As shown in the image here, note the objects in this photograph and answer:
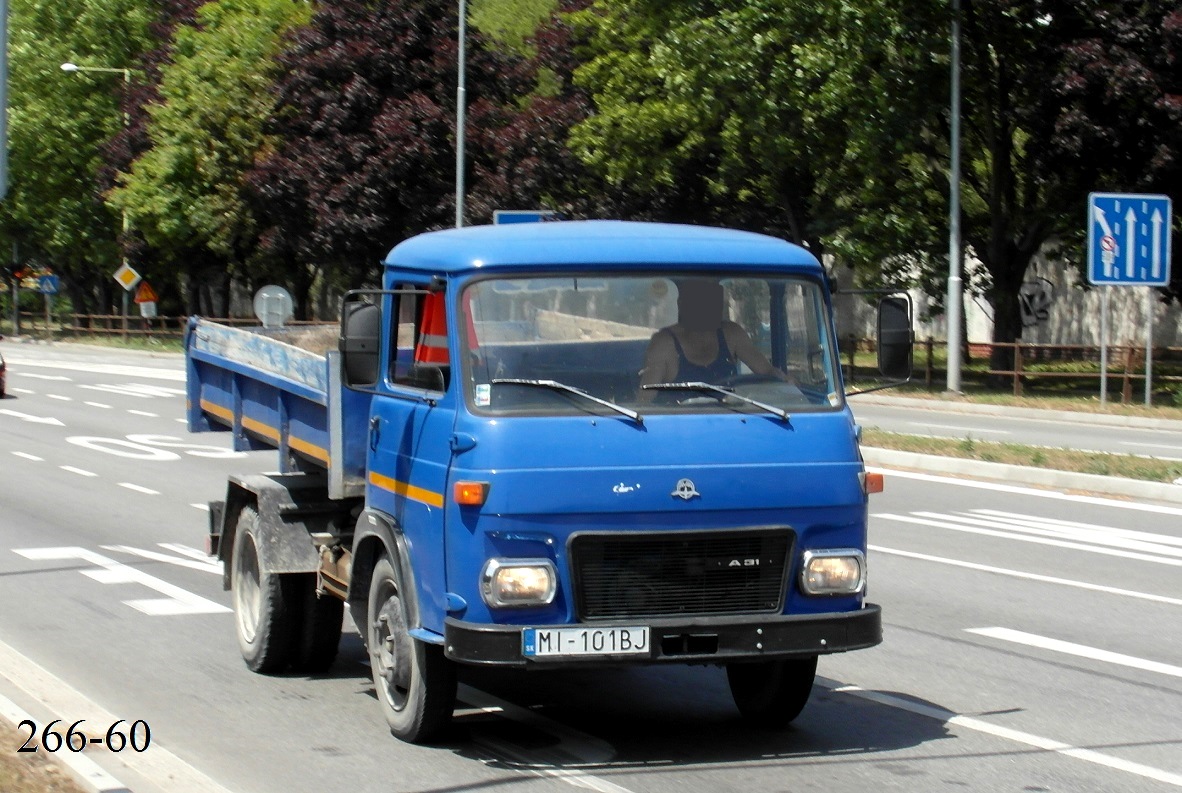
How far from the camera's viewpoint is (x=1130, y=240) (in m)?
27.9

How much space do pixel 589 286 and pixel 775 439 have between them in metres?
0.99

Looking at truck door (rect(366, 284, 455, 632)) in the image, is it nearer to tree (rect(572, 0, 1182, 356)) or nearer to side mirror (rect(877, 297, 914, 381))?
side mirror (rect(877, 297, 914, 381))

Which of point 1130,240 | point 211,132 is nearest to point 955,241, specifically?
point 1130,240

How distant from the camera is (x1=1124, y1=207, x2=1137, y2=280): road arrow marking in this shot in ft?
91.5

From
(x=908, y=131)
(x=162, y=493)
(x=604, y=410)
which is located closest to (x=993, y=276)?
(x=908, y=131)

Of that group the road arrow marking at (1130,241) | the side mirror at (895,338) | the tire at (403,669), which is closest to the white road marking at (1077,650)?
the side mirror at (895,338)

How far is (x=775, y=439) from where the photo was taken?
697 centimetres

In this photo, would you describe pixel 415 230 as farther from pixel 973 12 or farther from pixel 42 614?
pixel 42 614

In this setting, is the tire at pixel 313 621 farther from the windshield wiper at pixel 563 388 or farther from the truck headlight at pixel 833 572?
the truck headlight at pixel 833 572

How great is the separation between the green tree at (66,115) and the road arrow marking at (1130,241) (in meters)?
49.6

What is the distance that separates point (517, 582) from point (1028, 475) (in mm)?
12975

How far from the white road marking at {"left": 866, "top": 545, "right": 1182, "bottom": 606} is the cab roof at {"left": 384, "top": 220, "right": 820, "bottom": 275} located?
5.31 m

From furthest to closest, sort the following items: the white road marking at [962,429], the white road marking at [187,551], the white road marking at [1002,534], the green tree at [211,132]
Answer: the green tree at [211,132]
the white road marking at [962,429]
the white road marking at [1002,534]
the white road marking at [187,551]

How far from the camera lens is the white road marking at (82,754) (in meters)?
6.12
